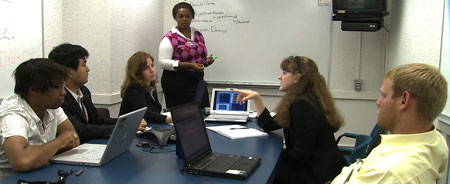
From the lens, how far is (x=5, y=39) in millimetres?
2523

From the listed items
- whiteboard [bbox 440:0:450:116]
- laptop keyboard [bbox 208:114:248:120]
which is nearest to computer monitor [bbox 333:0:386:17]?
whiteboard [bbox 440:0:450:116]

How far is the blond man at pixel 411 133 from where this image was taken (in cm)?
113

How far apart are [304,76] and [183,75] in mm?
1727

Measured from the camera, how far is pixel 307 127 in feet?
6.55

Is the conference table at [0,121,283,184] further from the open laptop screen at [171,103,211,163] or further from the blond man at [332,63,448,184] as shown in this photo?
the blond man at [332,63,448,184]

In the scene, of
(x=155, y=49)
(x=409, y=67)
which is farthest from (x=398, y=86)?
(x=155, y=49)

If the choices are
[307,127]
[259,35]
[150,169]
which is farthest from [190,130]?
[259,35]

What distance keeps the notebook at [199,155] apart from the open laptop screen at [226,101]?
1168mm

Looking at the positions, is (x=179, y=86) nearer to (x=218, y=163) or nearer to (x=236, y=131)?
(x=236, y=131)

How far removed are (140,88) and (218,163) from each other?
1307 millimetres

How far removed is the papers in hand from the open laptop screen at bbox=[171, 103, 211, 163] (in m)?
0.45

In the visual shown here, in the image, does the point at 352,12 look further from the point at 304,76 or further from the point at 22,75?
the point at 22,75

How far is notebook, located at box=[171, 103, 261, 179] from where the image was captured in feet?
5.05

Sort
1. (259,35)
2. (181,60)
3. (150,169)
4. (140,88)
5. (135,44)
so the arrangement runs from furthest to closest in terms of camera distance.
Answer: (259,35)
(135,44)
(181,60)
(140,88)
(150,169)
